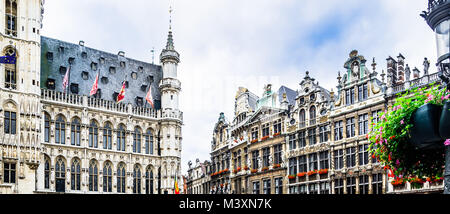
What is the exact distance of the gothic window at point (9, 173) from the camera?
4009 centimetres

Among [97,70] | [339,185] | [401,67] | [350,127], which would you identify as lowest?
[339,185]

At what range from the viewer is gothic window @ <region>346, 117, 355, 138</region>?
39.8m

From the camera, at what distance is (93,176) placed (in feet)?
151

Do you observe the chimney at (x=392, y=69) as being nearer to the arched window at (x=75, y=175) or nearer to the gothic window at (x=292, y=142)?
the gothic window at (x=292, y=142)

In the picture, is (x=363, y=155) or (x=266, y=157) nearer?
(x=363, y=155)

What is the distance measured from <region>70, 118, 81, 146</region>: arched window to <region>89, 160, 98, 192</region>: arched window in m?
2.26

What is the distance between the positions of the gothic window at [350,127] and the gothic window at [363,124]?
0.76 meters

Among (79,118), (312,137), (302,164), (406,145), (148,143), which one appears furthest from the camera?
(148,143)

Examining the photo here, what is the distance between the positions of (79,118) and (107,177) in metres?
5.86

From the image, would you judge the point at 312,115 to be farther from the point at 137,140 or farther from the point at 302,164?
the point at 137,140

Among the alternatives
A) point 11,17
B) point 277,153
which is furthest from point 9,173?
point 277,153

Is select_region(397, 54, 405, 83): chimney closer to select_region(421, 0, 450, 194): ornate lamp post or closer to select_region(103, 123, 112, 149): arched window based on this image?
select_region(103, 123, 112, 149): arched window

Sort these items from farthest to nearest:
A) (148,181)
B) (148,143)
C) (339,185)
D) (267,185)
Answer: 1. (148,143)
2. (148,181)
3. (267,185)
4. (339,185)

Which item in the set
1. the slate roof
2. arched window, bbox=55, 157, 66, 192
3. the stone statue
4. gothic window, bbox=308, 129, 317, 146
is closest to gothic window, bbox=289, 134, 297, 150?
gothic window, bbox=308, 129, 317, 146
